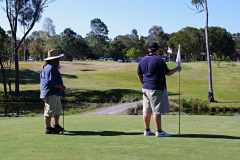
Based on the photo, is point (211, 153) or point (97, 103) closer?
point (211, 153)

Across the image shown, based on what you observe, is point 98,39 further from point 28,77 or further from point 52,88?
point 52,88

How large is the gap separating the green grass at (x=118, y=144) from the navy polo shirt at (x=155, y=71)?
114 centimetres

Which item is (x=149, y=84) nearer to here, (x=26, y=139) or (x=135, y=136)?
(x=135, y=136)

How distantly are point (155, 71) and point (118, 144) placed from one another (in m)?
1.95

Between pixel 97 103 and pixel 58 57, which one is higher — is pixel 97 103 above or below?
below

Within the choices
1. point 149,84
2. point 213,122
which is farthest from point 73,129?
point 213,122

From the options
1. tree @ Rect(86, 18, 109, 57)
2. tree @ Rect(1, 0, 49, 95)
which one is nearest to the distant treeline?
tree @ Rect(86, 18, 109, 57)

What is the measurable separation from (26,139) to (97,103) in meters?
25.3

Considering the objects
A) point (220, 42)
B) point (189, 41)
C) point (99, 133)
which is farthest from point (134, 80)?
point (220, 42)

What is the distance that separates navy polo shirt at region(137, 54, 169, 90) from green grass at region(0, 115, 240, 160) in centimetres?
114

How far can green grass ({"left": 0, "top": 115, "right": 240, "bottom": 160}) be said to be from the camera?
30.8ft

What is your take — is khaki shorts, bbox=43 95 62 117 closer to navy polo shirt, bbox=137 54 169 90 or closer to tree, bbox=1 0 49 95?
navy polo shirt, bbox=137 54 169 90

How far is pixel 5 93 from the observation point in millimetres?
39531

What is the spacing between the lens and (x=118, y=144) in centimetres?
1077
